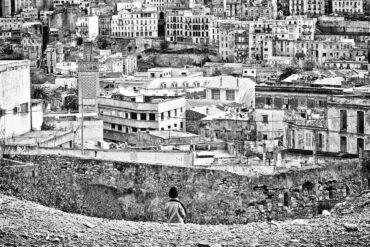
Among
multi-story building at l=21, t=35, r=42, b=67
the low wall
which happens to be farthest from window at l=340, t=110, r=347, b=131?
multi-story building at l=21, t=35, r=42, b=67

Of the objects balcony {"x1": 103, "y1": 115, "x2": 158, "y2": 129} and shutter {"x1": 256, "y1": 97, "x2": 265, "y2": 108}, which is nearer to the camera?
balcony {"x1": 103, "y1": 115, "x2": 158, "y2": 129}

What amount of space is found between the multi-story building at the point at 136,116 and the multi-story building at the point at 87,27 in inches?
3160

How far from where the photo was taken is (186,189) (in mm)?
14289

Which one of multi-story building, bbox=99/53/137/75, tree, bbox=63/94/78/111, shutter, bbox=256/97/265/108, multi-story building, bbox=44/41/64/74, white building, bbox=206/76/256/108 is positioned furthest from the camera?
multi-story building, bbox=44/41/64/74

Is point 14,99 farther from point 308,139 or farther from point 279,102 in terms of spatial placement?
point 279,102

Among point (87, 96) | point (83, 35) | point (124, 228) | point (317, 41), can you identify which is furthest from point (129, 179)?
point (83, 35)

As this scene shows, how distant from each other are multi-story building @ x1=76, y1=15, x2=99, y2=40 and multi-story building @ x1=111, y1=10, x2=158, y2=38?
6.13ft

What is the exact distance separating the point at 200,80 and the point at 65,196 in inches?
2027

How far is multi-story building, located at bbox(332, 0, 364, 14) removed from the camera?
127m

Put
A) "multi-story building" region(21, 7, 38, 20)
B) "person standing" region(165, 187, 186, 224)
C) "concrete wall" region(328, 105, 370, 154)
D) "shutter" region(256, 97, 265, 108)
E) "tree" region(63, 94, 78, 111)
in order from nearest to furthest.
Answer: "person standing" region(165, 187, 186, 224) → "concrete wall" region(328, 105, 370, 154) → "shutter" region(256, 97, 265, 108) → "tree" region(63, 94, 78, 111) → "multi-story building" region(21, 7, 38, 20)

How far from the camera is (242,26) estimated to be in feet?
365

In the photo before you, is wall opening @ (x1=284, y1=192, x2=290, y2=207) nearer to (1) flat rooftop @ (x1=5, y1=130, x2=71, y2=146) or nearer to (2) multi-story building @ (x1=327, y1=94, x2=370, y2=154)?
(1) flat rooftop @ (x1=5, y1=130, x2=71, y2=146)

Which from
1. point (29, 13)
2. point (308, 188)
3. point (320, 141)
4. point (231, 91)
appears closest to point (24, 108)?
point (320, 141)

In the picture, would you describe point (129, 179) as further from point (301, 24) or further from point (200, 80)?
point (301, 24)
